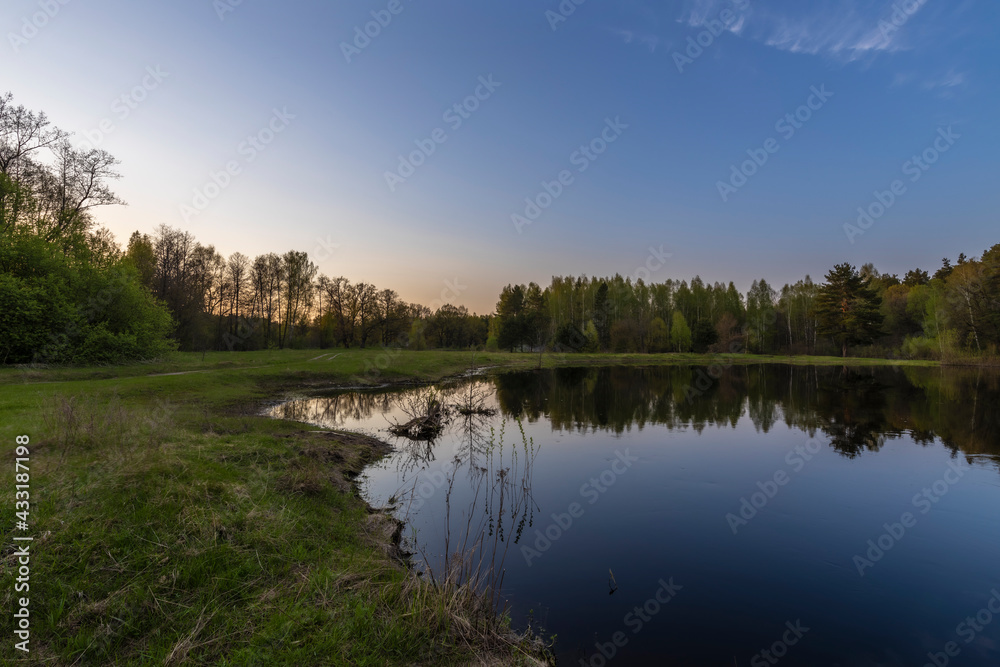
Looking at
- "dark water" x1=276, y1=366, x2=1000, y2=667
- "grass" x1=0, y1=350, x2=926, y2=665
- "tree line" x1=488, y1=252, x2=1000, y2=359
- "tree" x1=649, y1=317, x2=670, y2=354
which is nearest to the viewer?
"grass" x1=0, y1=350, x2=926, y2=665

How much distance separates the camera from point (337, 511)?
25.6 ft

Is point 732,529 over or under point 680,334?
under

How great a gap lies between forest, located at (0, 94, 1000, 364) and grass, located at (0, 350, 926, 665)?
20236 millimetres

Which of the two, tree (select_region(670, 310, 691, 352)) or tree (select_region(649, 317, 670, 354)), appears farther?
tree (select_region(649, 317, 670, 354))

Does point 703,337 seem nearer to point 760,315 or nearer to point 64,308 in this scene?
point 760,315

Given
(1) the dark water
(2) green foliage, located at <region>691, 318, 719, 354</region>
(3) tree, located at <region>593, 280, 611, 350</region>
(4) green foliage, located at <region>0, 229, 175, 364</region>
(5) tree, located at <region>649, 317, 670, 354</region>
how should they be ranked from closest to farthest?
1. (1) the dark water
2. (4) green foliage, located at <region>0, 229, 175, 364</region>
3. (2) green foliage, located at <region>691, 318, 719, 354</region>
4. (5) tree, located at <region>649, 317, 670, 354</region>
5. (3) tree, located at <region>593, 280, 611, 350</region>

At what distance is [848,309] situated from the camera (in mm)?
62281

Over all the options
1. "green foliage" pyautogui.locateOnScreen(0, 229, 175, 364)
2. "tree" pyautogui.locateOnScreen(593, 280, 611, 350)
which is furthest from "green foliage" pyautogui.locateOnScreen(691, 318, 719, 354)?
"green foliage" pyautogui.locateOnScreen(0, 229, 175, 364)

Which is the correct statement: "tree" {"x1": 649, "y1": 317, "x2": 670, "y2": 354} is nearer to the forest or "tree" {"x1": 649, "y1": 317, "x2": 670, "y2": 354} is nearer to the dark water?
the forest

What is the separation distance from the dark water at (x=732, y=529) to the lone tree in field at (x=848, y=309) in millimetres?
50603

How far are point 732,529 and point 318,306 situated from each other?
69.4 m

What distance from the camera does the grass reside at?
3.97m

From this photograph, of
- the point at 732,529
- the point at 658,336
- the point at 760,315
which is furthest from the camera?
the point at 760,315

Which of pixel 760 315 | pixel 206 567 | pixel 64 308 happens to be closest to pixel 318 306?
pixel 64 308
